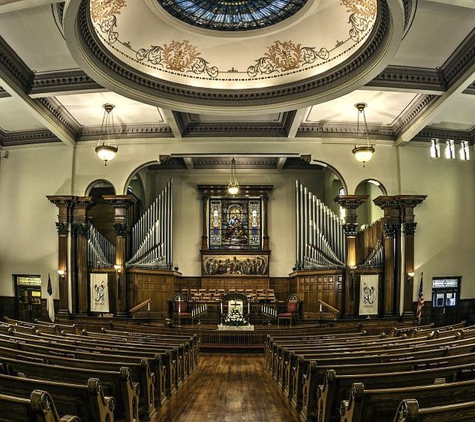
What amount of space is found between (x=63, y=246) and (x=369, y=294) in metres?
9.67

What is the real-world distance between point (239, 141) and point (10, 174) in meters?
7.78

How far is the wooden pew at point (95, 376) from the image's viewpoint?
4.02m

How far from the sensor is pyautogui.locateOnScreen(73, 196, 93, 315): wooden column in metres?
14.0

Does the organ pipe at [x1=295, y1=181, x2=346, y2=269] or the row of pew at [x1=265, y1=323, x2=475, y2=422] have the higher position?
the organ pipe at [x1=295, y1=181, x2=346, y2=269]

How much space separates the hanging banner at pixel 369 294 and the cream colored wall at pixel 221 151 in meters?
1.58

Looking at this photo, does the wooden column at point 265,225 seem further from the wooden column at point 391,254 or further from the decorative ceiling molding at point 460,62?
the decorative ceiling molding at point 460,62

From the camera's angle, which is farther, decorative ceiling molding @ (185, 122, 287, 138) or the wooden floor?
decorative ceiling molding @ (185, 122, 287, 138)

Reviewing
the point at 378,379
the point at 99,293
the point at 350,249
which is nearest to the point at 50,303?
the point at 99,293

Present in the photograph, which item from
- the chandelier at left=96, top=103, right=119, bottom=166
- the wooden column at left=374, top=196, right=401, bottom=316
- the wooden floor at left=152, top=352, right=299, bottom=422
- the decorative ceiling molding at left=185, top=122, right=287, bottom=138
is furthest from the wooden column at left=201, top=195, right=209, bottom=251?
the wooden floor at left=152, top=352, right=299, bottom=422

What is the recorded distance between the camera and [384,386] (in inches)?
155

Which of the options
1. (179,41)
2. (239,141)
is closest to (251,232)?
(239,141)

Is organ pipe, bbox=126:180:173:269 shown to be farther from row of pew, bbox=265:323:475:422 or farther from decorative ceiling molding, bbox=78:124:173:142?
row of pew, bbox=265:323:475:422

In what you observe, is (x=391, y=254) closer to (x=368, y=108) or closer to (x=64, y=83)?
(x=368, y=108)

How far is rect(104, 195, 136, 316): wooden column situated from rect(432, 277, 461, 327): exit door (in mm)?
9813
